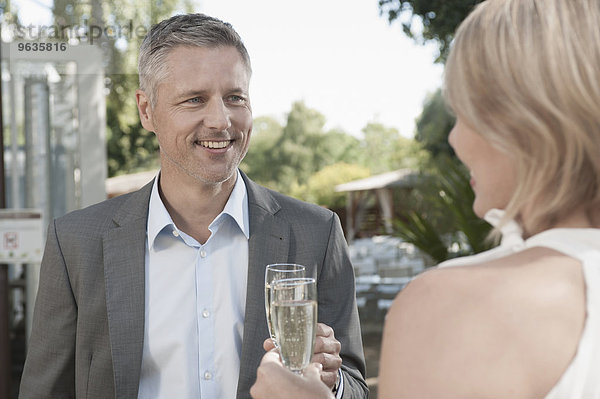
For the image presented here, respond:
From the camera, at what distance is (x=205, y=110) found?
6.94ft

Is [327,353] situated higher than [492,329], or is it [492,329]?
[492,329]

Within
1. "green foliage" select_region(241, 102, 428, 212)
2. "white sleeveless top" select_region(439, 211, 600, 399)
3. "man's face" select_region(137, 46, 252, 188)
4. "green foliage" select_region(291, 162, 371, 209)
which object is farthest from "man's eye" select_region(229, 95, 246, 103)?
"green foliage" select_region(241, 102, 428, 212)

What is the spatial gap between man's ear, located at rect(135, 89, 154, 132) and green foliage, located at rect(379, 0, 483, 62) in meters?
3.92

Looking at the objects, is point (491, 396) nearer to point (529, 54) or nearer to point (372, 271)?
point (529, 54)

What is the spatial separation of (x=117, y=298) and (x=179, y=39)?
84 cm

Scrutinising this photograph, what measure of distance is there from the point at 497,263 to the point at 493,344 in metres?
0.13

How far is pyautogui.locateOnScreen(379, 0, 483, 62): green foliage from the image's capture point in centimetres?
568

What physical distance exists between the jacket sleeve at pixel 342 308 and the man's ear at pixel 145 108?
74 centimetres

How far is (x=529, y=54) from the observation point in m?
0.93

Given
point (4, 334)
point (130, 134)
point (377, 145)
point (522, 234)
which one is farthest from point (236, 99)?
point (377, 145)

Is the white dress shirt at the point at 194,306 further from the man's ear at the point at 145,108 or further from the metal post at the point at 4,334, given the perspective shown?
the metal post at the point at 4,334

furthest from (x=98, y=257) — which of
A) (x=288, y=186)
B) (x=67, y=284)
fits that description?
(x=288, y=186)

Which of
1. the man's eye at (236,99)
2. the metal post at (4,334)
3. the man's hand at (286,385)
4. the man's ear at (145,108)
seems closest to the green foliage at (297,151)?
the metal post at (4,334)

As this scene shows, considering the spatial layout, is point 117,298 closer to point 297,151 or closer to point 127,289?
point 127,289
